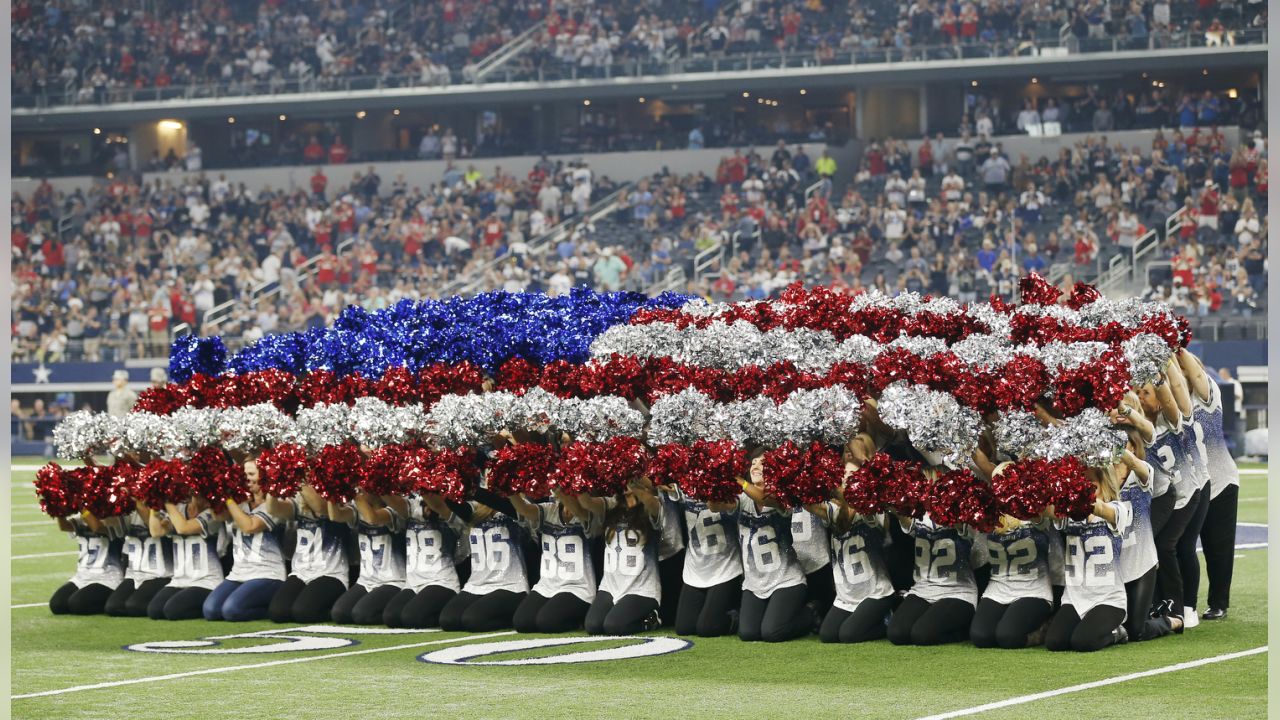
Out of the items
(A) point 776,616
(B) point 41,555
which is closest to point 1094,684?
→ (A) point 776,616

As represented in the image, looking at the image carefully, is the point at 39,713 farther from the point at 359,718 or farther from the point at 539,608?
the point at 539,608

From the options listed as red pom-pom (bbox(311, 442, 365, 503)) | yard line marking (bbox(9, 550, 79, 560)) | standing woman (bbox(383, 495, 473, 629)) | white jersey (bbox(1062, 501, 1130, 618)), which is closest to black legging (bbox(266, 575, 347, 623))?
standing woman (bbox(383, 495, 473, 629))

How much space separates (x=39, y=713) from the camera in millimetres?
5359

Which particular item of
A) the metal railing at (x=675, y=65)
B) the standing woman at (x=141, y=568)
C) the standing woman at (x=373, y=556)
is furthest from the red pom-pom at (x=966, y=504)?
the metal railing at (x=675, y=65)

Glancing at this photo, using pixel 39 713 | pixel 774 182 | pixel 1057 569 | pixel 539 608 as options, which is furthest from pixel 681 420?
pixel 774 182

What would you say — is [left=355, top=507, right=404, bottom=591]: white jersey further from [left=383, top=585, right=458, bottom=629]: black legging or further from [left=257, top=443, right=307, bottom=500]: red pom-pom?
[left=257, top=443, right=307, bottom=500]: red pom-pom

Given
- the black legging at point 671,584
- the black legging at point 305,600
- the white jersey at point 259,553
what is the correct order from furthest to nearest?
the white jersey at point 259,553
the black legging at point 305,600
the black legging at point 671,584

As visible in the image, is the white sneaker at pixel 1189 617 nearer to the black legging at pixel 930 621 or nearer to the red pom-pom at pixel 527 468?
the black legging at pixel 930 621

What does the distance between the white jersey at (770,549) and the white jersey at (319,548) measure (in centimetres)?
188

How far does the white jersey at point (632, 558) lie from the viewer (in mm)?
6977

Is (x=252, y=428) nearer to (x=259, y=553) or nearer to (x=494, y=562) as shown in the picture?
(x=259, y=553)

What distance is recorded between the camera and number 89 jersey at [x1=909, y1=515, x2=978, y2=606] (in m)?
6.42

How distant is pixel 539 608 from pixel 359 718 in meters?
1.99

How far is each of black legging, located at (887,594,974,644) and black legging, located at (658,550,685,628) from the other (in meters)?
0.95
